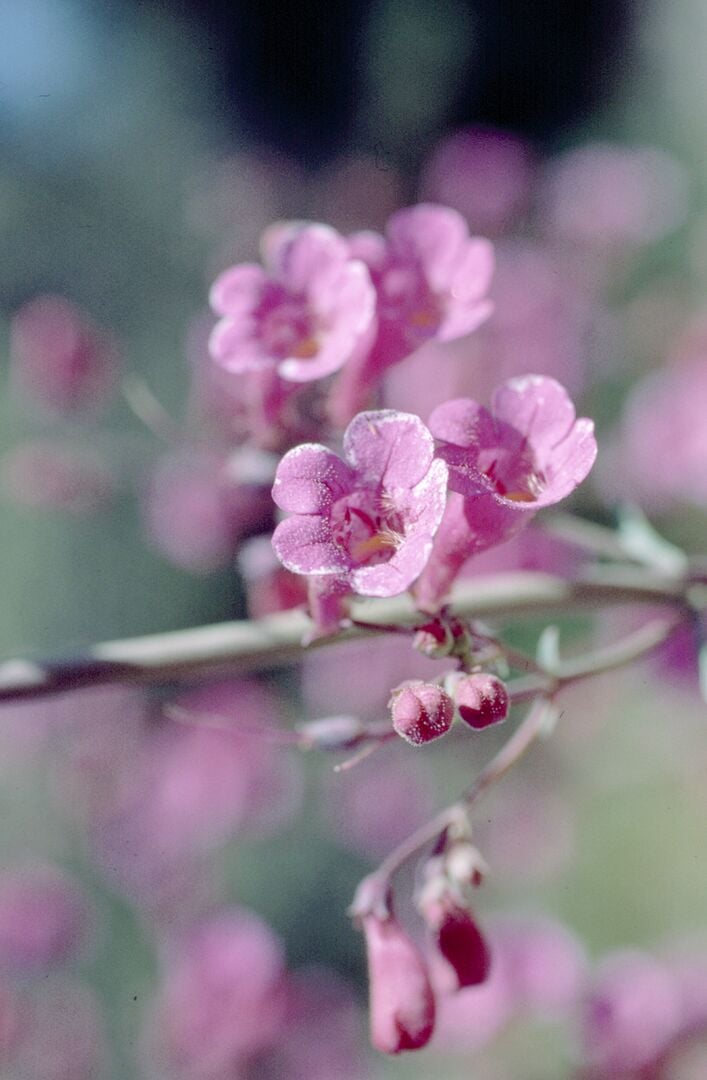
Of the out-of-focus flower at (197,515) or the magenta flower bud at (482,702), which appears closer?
the magenta flower bud at (482,702)

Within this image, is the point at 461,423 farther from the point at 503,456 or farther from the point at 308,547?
the point at 308,547

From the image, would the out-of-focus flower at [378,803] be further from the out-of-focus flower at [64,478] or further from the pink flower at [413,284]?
the pink flower at [413,284]

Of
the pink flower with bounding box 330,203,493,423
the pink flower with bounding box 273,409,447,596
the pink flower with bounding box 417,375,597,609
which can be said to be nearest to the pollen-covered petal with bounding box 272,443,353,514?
the pink flower with bounding box 273,409,447,596

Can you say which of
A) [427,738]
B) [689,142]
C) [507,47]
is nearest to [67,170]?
[507,47]

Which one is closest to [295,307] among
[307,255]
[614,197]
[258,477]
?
[307,255]

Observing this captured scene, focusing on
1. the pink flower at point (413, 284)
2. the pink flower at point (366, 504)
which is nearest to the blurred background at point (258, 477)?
the pink flower at point (413, 284)
